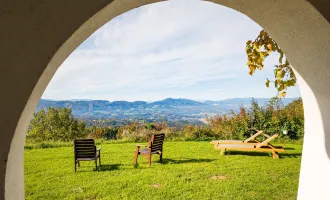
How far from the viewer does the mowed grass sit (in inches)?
201

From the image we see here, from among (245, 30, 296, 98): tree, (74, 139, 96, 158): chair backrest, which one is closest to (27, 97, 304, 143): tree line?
(74, 139, 96, 158): chair backrest

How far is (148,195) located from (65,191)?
1674 millimetres

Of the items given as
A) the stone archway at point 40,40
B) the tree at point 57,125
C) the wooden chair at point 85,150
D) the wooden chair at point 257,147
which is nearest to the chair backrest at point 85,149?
the wooden chair at point 85,150

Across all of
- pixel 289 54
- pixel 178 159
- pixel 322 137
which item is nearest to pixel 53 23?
pixel 289 54

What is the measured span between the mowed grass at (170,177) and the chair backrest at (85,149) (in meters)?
0.40

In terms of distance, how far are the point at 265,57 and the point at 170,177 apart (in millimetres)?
3966

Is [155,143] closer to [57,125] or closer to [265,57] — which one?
[265,57]

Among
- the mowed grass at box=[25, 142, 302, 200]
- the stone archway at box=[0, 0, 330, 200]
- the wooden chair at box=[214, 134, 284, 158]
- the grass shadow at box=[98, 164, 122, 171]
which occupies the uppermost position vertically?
the stone archway at box=[0, 0, 330, 200]

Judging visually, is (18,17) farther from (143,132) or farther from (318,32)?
(143,132)

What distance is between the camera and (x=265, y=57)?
3.09m

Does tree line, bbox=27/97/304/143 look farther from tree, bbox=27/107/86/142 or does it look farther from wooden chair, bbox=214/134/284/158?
wooden chair, bbox=214/134/284/158

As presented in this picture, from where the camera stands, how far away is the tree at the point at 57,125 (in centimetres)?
1545

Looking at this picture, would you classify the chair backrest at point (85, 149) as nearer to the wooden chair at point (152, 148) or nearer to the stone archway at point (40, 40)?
the wooden chair at point (152, 148)

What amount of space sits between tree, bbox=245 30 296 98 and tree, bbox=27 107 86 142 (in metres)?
13.8
